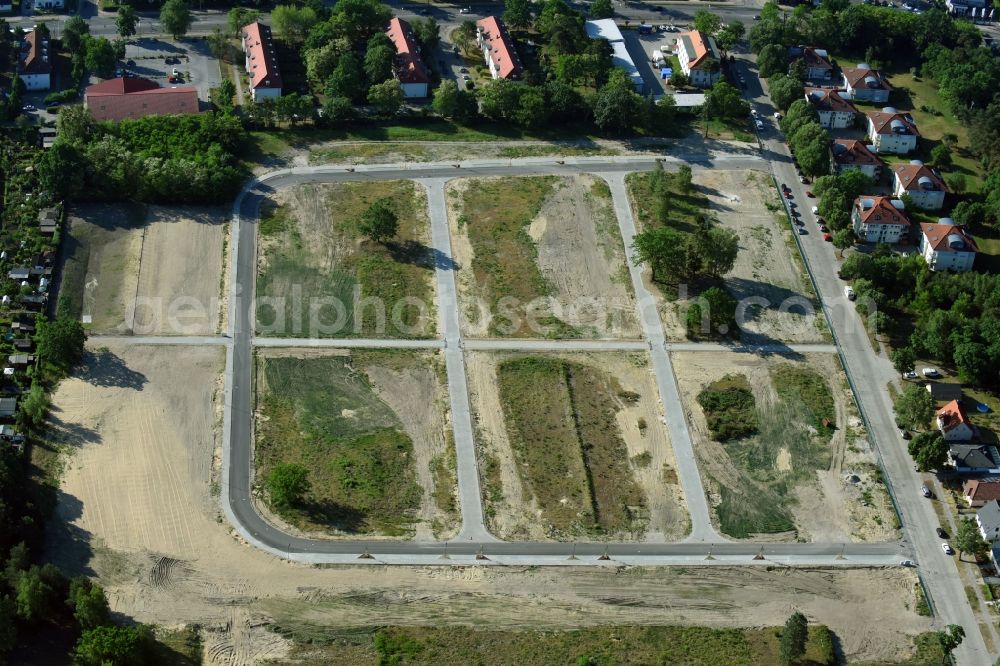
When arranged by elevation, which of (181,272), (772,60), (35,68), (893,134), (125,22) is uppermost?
(893,134)

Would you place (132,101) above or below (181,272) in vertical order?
above

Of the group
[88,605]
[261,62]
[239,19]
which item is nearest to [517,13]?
[261,62]

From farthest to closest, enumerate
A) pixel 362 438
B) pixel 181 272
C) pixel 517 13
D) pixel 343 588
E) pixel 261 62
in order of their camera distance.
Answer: pixel 517 13, pixel 261 62, pixel 181 272, pixel 362 438, pixel 343 588

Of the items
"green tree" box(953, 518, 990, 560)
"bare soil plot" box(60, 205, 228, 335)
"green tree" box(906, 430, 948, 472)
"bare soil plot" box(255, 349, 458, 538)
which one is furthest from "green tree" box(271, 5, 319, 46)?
"green tree" box(953, 518, 990, 560)

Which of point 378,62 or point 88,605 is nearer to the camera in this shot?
point 88,605

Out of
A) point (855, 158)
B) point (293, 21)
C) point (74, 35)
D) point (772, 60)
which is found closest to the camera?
point (855, 158)

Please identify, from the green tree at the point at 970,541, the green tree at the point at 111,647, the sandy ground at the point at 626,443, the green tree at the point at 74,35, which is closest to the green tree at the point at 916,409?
the green tree at the point at 970,541

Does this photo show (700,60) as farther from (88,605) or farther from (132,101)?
(88,605)
